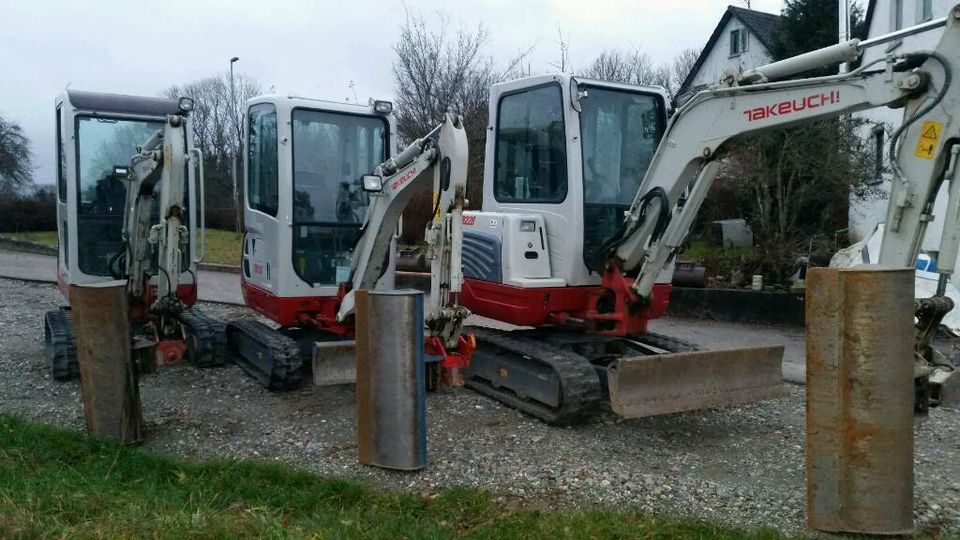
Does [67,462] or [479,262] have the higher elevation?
[479,262]

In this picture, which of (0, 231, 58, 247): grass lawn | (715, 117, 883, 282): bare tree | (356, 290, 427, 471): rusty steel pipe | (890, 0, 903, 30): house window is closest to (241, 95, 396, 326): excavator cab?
(356, 290, 427, 471): rusty steel pipe

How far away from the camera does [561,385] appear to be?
659 cm

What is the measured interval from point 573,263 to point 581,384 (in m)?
1.13

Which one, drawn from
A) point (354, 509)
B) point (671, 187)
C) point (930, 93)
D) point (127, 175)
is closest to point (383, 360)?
point (354, 509)

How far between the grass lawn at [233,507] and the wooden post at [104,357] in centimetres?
36

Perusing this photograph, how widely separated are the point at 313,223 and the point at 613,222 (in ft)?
9.60

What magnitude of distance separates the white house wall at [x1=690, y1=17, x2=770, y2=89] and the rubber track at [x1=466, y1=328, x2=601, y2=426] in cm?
2581

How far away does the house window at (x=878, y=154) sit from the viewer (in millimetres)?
15016

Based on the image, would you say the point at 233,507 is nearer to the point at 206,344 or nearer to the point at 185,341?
the point at 206,344

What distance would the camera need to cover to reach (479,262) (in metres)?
7.72

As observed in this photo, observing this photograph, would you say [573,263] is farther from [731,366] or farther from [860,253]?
[860,253]

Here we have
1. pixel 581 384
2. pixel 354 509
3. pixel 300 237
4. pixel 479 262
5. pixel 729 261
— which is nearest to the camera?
pixel 354 509

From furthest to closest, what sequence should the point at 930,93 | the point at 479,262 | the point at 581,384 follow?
the point at 479,262 → the point at 581,384 → the point at 930,93

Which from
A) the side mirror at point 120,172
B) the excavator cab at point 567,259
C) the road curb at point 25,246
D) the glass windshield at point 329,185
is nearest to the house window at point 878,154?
the excavator cab at point 567,259
